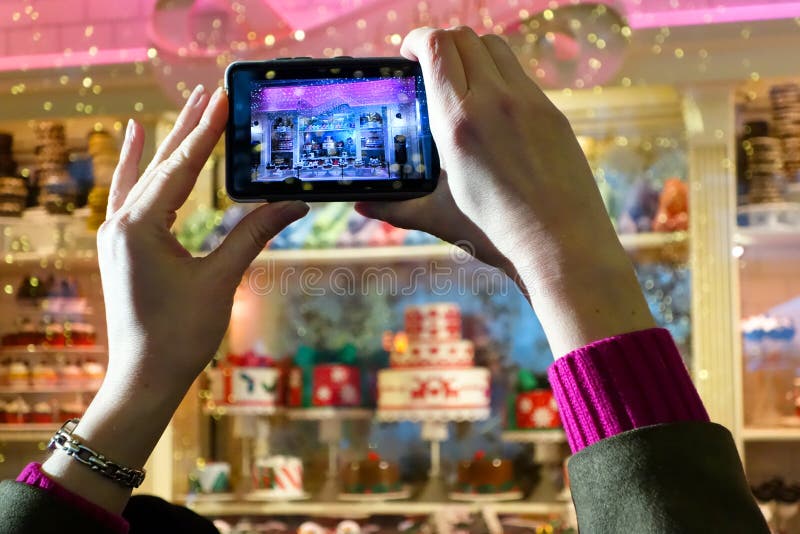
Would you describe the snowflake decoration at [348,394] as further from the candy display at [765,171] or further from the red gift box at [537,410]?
the candy display at [765,171]

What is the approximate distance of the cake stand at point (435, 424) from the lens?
2.09m

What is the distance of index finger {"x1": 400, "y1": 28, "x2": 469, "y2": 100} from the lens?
0.47 meters

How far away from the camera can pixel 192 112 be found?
0.63m

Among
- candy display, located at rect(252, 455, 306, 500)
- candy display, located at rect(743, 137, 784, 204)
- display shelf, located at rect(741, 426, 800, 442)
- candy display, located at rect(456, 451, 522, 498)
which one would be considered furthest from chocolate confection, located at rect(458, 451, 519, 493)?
candy display, located at rect(743, 137, 784, 204)

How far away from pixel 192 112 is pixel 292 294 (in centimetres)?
175

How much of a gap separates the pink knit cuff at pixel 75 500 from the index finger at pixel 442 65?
262 mm

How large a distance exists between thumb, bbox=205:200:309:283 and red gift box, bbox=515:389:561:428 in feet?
5.18

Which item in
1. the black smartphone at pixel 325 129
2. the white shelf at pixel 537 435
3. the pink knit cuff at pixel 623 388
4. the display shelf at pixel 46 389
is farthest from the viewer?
the display shelf at pixel 46 389

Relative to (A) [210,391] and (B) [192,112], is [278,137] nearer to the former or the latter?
(B) [192,112]

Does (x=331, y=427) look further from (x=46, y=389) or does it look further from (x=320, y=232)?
(x=46, y=389)

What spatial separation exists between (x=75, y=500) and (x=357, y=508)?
1.75 metres

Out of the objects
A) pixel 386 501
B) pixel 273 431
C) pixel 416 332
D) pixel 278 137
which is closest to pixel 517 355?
pixel 416 332

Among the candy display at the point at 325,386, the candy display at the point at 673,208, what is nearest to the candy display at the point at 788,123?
the candy display at the point at 673,208

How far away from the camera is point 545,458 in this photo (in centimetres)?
215
